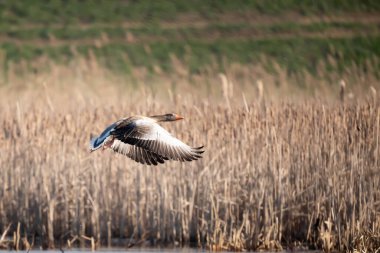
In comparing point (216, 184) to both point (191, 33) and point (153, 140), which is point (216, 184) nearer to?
point (153, 140)

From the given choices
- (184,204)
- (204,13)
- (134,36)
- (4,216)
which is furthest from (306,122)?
(204,13)

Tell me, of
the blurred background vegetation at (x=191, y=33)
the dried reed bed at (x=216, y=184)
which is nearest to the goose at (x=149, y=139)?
the dried reed bed at (x=216, y=184)

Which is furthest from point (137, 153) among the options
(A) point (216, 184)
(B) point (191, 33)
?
(B) point (191, 33)

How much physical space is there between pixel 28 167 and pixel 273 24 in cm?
4708

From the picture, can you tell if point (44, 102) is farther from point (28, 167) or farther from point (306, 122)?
point (306, 122)

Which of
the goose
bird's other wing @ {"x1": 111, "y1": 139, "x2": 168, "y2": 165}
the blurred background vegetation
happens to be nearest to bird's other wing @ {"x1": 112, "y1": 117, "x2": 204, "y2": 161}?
the goose

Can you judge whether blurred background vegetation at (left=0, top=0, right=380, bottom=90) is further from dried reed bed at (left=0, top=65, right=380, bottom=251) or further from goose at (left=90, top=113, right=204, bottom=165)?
goose at (left=90, top=113, right=204, bottom=165)

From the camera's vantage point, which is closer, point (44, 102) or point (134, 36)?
point (44, 102)

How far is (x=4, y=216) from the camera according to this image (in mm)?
13266

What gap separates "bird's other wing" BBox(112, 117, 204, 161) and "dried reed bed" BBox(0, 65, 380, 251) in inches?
89.7

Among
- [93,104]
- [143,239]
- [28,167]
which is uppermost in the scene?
[93,104]

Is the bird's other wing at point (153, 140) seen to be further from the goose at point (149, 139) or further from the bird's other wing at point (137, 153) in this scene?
the bird's other wing at point (137, 153)

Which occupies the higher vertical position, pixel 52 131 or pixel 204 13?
pixel 204 13

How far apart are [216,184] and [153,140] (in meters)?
2.58
